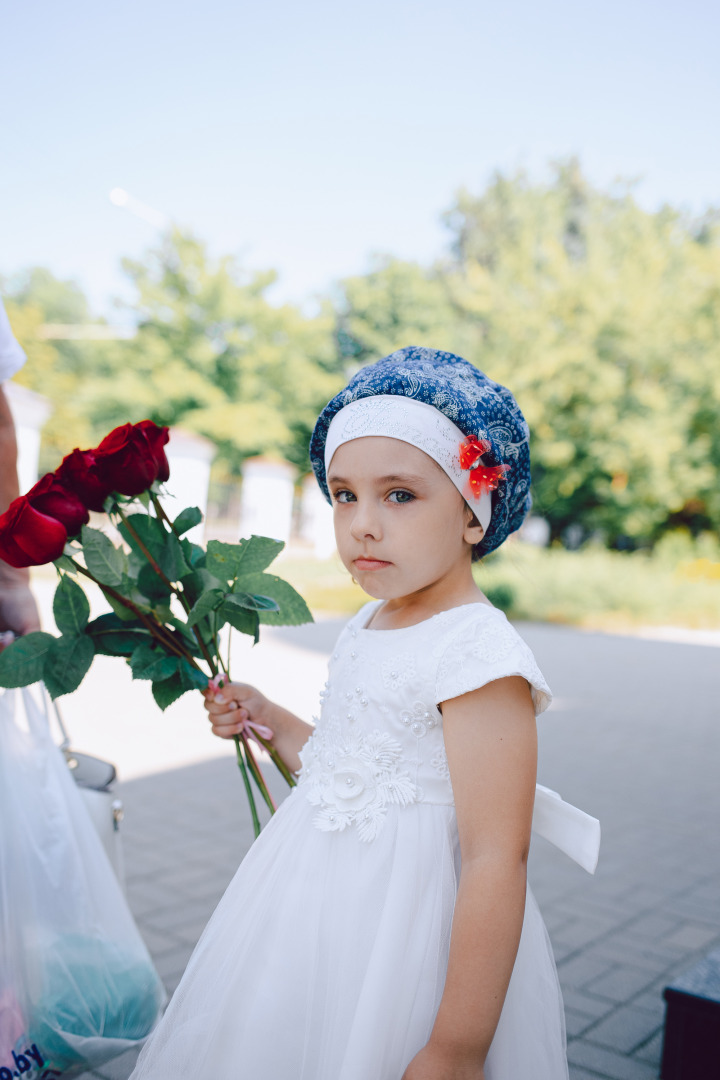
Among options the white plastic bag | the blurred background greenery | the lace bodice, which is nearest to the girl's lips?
the lace bodice

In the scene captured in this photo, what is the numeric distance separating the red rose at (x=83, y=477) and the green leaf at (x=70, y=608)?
17 centimetres

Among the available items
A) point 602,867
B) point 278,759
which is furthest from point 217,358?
point 278,759

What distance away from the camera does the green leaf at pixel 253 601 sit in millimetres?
1568

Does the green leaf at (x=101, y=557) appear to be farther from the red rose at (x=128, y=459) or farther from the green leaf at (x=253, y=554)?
the green leaf at (x=253, y=554)

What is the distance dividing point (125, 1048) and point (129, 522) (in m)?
1.29

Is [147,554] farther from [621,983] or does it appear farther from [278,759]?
[621,983]

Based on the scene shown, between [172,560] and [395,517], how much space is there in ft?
1.38

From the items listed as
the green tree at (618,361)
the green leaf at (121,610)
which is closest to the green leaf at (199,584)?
the green leaf at (121,610)

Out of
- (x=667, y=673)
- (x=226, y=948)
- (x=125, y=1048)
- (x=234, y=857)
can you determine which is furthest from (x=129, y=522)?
(x=667, y=673)

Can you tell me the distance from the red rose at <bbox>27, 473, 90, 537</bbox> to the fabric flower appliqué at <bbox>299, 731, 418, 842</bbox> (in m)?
0.57

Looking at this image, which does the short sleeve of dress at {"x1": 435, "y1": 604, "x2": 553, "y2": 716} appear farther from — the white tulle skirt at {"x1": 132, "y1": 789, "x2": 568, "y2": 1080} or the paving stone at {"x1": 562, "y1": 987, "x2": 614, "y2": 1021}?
the paving stone at {"x1": 562, "y1": 987, "x2": 614, "y2": 1021}

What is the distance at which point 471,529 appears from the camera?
1543mm

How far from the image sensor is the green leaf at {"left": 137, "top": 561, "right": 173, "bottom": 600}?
161 cm

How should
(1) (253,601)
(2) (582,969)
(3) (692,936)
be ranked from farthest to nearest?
1. (3) (692,936)
2. (2) (582,969)
3. (1) (253,601)
